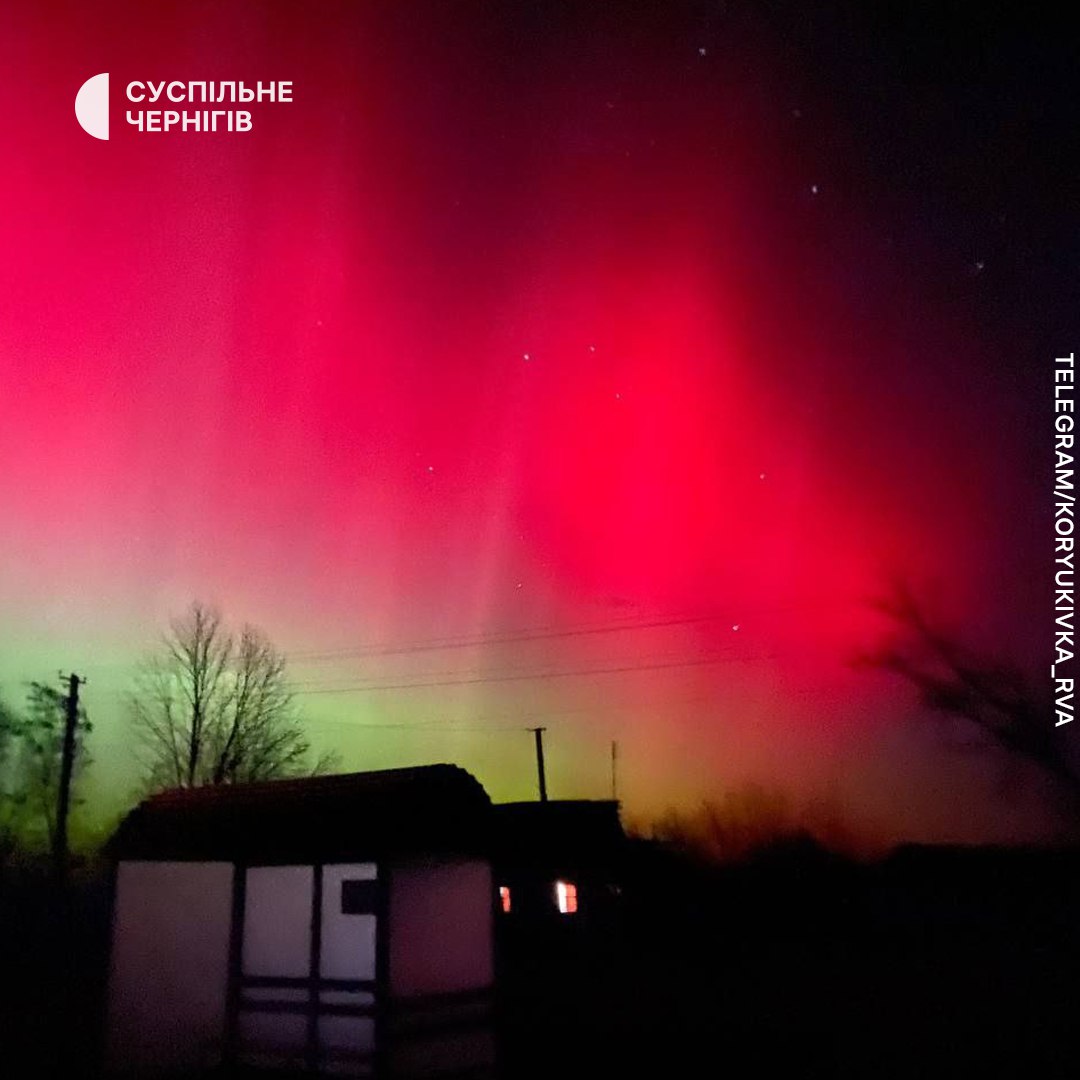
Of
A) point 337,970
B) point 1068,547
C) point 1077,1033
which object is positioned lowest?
point 1077,1033

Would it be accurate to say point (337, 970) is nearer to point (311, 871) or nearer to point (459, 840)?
point (311, 871)

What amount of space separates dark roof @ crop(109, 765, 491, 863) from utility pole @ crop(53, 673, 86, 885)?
33.7ft

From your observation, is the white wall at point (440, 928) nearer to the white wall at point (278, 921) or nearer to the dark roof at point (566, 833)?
the white wall at point (278, 921)

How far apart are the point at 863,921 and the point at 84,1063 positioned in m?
19.7

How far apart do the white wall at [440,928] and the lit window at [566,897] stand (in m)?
13.6

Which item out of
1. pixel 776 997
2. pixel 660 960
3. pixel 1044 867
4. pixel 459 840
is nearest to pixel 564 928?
pixel 660 960

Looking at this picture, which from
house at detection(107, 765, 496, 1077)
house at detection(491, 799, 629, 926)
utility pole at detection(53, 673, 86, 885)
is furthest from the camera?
house at detection(491, 799, 629, 926)

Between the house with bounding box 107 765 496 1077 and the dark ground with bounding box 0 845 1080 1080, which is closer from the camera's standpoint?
the house with bounding box 107 765 496 1077

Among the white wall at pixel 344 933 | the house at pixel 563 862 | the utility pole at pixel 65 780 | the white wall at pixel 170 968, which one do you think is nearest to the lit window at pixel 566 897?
the house at pixel 563 862

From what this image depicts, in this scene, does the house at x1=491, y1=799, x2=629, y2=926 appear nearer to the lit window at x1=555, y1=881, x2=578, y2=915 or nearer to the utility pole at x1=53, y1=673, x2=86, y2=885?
the lit window at x1=555, y1=881, x2=578, y2=915

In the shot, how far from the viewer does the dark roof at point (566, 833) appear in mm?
22547

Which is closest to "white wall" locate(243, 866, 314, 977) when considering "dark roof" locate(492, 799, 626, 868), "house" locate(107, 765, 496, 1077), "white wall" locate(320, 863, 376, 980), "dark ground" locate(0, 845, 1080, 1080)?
"house" locate(107, 765, 496, 1077)

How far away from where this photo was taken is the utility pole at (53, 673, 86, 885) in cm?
1850

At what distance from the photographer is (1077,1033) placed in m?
10.2
